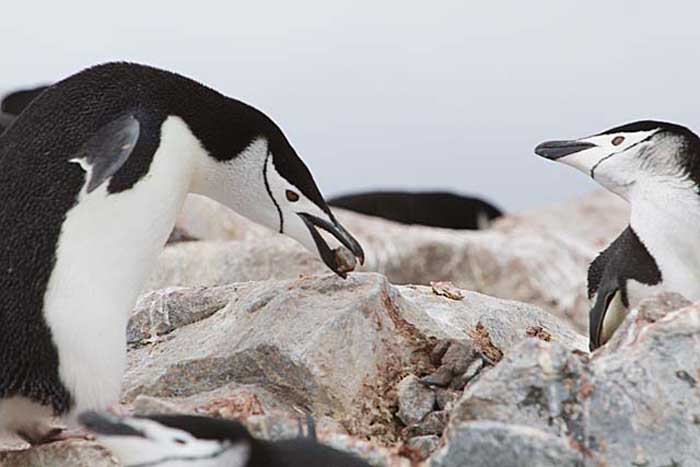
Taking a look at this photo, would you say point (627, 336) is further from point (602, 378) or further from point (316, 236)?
point (316, 236)

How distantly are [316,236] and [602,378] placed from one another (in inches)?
52.2

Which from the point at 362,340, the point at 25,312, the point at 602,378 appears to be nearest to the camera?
the point at 602,378

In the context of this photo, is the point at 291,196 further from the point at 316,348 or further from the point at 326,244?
the point at 316,348

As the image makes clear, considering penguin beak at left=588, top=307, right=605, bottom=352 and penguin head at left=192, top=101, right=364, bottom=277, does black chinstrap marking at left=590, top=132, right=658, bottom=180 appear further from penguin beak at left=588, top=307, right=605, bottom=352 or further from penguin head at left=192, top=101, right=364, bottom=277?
penguin head at left=192, top=101, right=364, bottom=277

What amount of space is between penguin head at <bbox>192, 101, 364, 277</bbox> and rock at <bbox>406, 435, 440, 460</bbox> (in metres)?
0.71

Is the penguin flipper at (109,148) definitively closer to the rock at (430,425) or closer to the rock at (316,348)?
the rock at (316,348)

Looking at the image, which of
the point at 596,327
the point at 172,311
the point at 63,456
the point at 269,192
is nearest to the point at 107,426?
the point at 63,456

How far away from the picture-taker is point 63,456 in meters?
3.63

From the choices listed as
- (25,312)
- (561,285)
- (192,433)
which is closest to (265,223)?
(25,312)

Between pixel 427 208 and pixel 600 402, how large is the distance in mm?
12782

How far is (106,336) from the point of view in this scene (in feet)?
12.0

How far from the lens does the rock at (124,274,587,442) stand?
3.74 meters

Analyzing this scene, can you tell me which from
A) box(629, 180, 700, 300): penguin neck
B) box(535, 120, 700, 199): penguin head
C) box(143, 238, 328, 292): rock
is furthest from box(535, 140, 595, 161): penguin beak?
box(143, 238, 328, 292): rock

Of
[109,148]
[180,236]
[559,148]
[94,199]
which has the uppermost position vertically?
[109,148]
